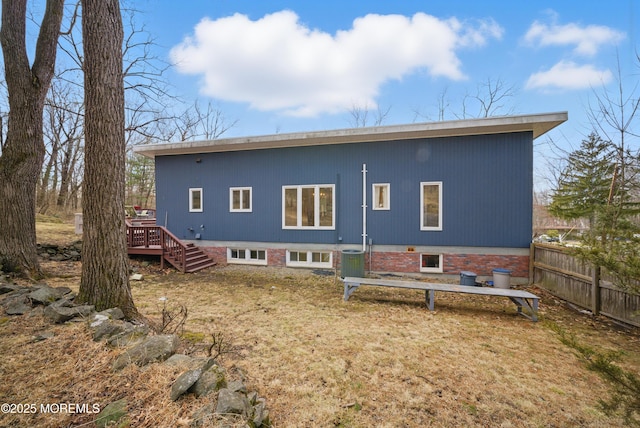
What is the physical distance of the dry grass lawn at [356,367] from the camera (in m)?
2.21

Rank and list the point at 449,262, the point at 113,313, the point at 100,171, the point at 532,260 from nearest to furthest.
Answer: the point at 113,313 → the point at 100,171 → the point at 532,260 → the point at 449,262

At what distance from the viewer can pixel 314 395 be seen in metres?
2.64

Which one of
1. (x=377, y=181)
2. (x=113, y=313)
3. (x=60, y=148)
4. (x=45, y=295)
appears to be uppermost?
(x=60, y=148)

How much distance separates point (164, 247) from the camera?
873 centimetres

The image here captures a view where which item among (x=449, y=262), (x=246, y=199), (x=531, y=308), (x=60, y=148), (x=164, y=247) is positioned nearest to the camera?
(x=531, y=308)

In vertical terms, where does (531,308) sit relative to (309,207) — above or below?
below

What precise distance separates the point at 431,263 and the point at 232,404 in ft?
23.9

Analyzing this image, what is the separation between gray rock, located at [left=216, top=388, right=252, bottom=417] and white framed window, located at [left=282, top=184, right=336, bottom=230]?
6.71m

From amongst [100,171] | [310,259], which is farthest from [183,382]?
[310,259]

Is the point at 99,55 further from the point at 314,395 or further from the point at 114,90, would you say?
the point at 314,395

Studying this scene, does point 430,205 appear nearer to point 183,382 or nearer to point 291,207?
point 291,207

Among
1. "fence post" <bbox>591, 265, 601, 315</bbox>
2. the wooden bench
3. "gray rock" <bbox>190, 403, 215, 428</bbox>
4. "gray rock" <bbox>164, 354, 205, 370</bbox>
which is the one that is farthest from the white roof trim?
"gray rock" <bbox>190, 403, 215, 428</bbox>

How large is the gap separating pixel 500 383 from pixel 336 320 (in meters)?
2.49

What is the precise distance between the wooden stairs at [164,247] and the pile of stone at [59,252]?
1668 millimetres
